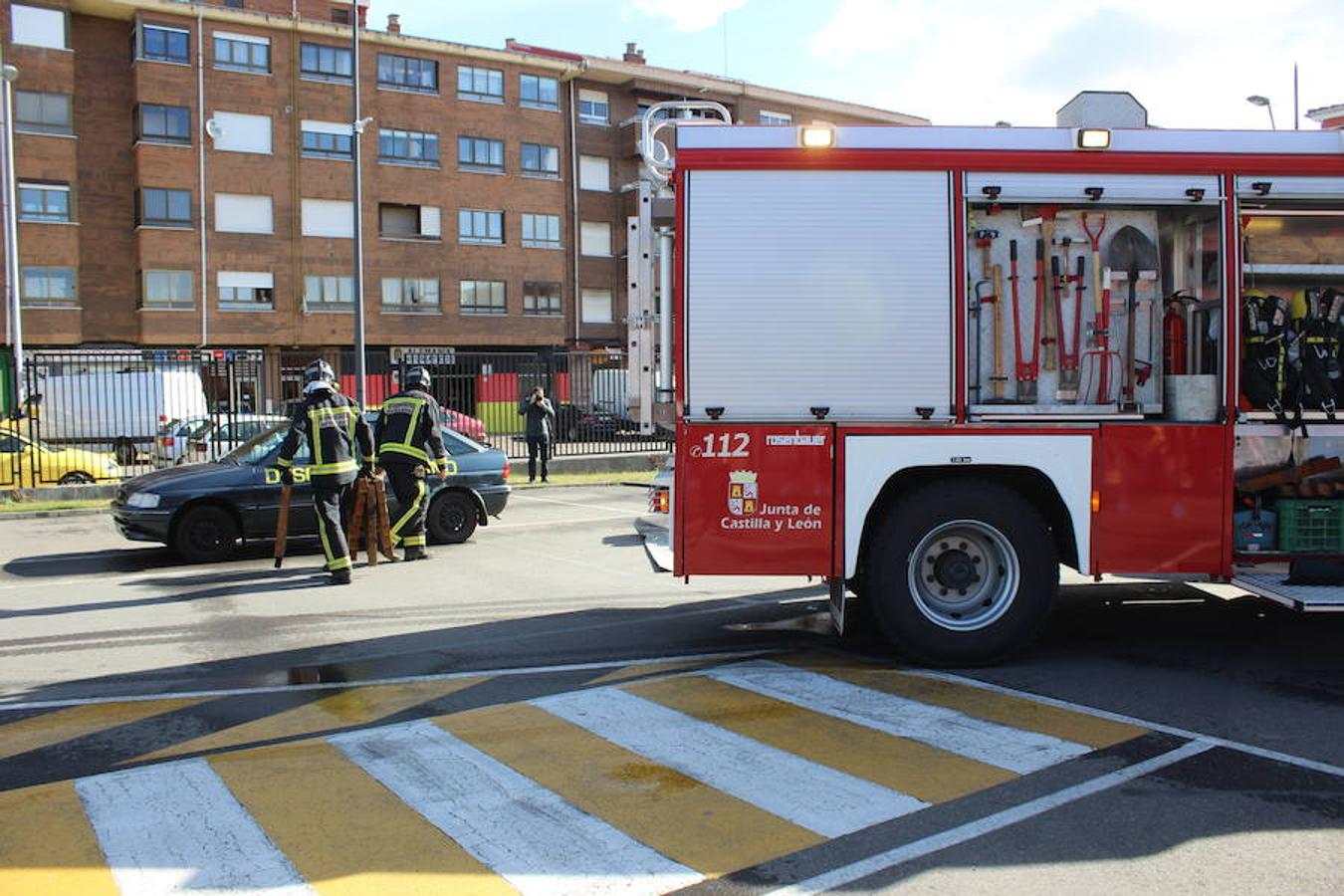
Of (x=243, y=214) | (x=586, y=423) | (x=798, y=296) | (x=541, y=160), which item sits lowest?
(x=586, y=423)

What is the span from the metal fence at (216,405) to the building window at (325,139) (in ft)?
62.4

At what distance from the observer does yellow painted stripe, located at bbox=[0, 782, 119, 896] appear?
3770 millimetres

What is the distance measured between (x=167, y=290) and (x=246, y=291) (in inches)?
104

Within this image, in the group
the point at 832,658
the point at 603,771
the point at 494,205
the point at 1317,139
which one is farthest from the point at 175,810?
the point at 494,205

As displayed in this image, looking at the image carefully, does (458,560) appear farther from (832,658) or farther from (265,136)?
(265,136)

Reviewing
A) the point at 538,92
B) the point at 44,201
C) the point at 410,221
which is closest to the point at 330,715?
the point at 44,201

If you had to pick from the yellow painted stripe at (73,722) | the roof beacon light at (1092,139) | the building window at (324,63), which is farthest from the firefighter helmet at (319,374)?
the building window at (324,63)

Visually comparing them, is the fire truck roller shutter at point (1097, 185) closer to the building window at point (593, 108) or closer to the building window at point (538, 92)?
the building window at point (538, 92)

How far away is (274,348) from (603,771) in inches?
1591

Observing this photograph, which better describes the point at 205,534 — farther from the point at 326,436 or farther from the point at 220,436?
the point at 220,436

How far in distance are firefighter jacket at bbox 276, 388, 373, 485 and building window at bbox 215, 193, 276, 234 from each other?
3405 cm

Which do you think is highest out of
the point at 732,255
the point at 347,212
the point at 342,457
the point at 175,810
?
the point at 347,212

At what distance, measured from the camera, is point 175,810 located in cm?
443

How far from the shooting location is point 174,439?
827 inches
